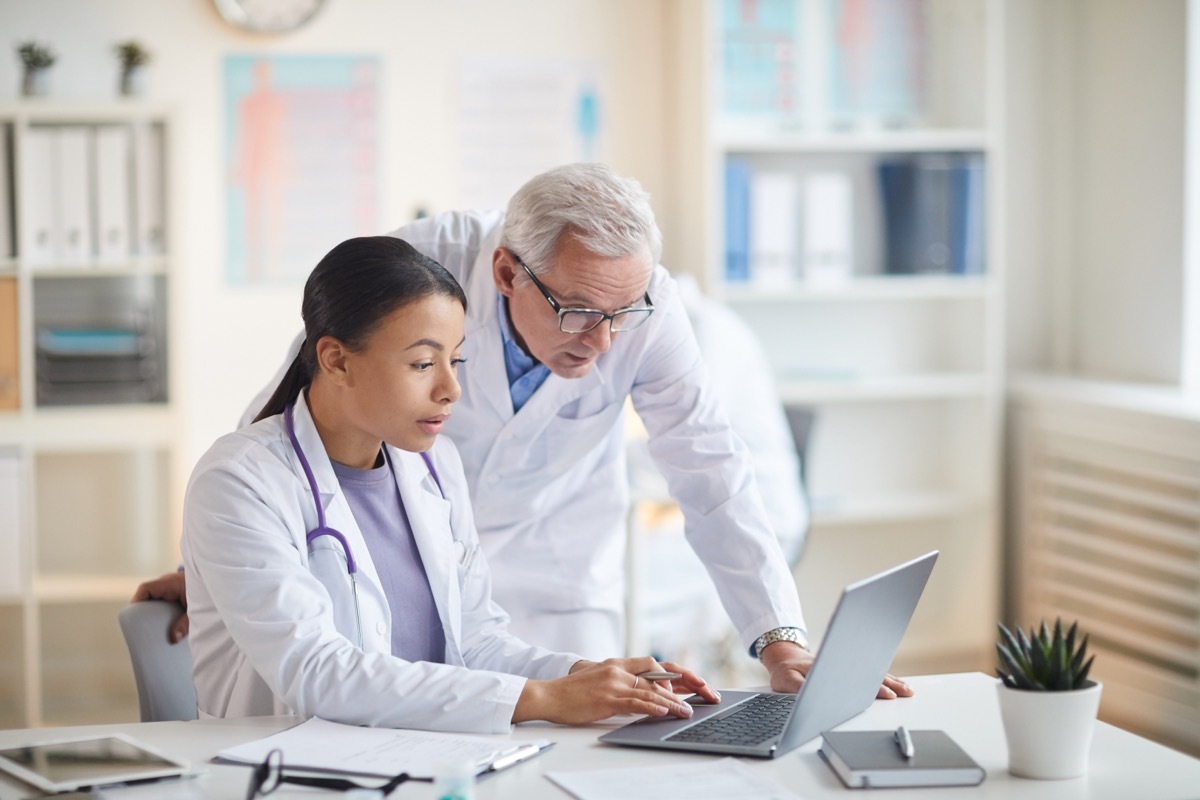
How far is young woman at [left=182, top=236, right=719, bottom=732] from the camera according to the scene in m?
1.42

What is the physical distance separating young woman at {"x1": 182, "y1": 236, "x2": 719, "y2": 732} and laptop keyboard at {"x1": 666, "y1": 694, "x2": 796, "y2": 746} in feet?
0.16

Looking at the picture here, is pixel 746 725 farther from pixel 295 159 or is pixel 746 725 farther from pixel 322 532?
pixel 295 159

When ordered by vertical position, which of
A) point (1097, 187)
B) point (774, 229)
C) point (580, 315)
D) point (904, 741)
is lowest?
point (904, 741)

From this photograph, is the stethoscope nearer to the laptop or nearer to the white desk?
the white desk

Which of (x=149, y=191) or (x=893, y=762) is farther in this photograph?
(x=149, y=191)

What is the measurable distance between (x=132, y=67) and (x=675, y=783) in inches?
110

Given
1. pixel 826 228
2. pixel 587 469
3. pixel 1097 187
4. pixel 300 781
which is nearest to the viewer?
pixel 300 781

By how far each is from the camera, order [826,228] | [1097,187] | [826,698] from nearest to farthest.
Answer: [826,698] → [826,228] → [1097,187]

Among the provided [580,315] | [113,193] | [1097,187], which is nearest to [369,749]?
[580,315]

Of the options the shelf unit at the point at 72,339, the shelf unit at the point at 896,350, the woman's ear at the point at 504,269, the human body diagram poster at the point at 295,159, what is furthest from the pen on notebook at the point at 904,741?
the human body diagram poster at the point at 295,159

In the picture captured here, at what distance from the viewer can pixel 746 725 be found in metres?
1.42

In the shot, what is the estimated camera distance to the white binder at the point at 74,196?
3342 millimetres

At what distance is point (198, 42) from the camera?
11.8ft

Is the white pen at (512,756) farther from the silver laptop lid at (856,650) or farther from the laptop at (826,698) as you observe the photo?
the silver laptop lid at (856,650)
